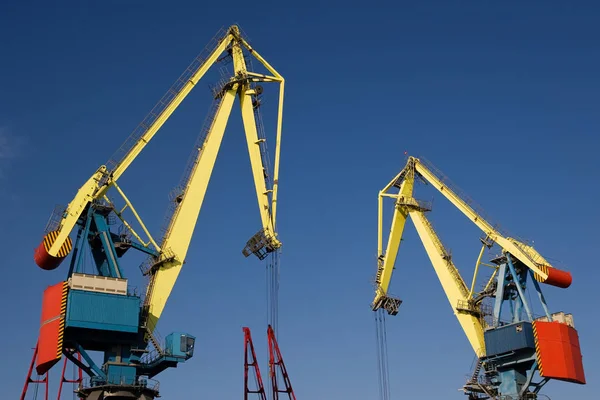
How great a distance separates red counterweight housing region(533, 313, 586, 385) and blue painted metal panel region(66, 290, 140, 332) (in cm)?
3320

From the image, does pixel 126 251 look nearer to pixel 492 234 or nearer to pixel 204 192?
pixel 204 192

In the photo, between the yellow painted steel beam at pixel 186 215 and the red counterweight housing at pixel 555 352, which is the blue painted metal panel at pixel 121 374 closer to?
the yellow painted steel beam at pixel 186 215

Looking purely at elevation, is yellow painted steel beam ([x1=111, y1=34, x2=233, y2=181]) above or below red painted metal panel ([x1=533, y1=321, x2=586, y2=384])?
above

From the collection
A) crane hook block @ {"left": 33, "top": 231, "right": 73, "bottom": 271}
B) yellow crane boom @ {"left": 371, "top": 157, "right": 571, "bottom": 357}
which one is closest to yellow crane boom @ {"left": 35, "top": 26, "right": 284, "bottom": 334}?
crane hook block @ {"left": 33, "top": 231, "right": 73, "bottom": 271}

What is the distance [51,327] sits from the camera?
5762cm

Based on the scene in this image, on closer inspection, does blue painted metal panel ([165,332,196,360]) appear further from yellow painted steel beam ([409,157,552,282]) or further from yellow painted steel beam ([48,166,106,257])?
yellow painted steel beam ([409,157,552,282])

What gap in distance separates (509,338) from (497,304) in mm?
4027

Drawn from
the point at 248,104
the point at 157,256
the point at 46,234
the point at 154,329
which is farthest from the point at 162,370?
the point at 248,104

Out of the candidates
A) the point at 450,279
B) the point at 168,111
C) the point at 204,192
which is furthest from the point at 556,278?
the point at 168,111

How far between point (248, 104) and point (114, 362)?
24.5 meters

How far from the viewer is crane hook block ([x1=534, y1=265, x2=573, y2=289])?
71.7 m

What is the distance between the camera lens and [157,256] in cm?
6406

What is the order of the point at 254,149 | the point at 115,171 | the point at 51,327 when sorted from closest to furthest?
the point at 51,327
the point at 115,171
the point at 254,149

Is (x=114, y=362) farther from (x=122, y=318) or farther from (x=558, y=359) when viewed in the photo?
(x=558, y=359)
